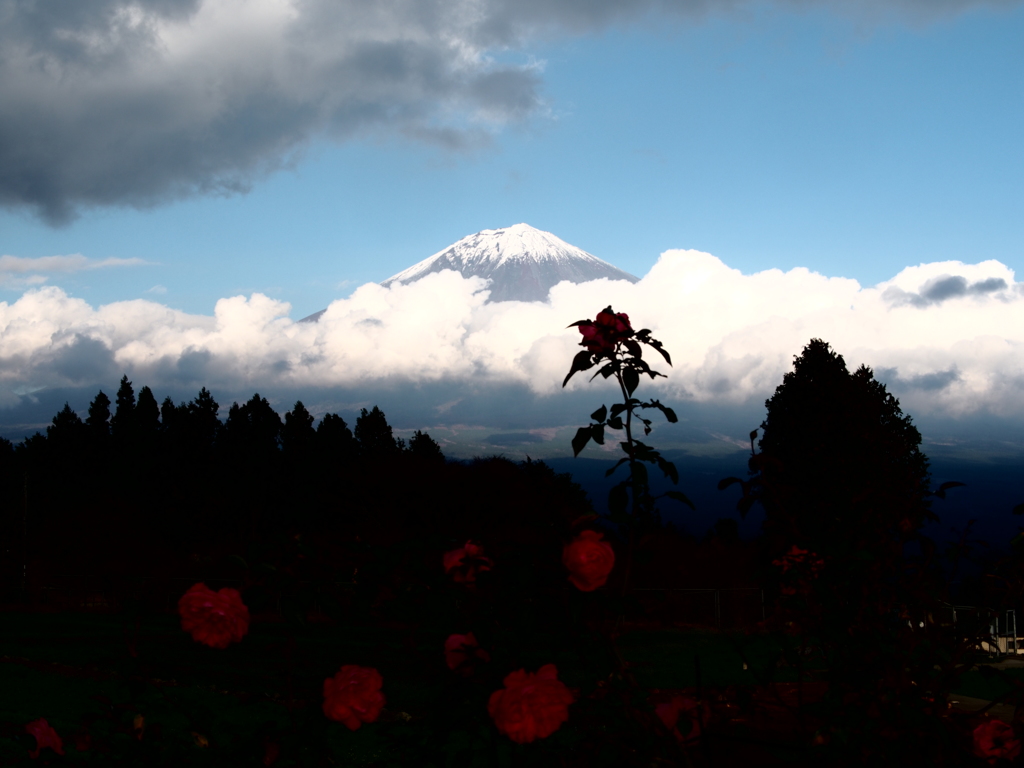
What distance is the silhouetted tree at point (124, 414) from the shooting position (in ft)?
147

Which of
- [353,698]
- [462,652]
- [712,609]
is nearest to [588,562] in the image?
[462,652]

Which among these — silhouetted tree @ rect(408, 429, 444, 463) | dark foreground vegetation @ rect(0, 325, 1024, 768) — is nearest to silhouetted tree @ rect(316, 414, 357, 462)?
silhouetted tree @ rect(408, 429, 444, 463)

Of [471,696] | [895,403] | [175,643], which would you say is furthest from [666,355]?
[895,403]

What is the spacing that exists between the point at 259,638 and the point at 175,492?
79.4 ft

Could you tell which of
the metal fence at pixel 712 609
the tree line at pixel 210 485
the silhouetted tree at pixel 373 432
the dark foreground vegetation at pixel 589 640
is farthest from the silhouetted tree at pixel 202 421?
the dark foreground vegetation at pixel 589 640

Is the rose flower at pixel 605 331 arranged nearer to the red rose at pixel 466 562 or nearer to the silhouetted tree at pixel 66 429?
the red rose at pixel 466 562

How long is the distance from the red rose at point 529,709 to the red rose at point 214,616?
616 millimetres

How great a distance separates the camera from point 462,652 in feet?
6.04

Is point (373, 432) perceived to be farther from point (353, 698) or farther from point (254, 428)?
point (353, 698)

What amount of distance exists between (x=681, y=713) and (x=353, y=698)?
0.88 m

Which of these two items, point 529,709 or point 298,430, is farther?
point 298,430

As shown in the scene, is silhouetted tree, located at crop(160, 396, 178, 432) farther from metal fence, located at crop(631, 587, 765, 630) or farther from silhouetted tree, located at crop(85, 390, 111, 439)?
metal fence, located at crop(631, 587, 765, 630)

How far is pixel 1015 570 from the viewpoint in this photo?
2.59 meters

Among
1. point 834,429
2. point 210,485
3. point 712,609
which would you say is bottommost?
point 712,609
